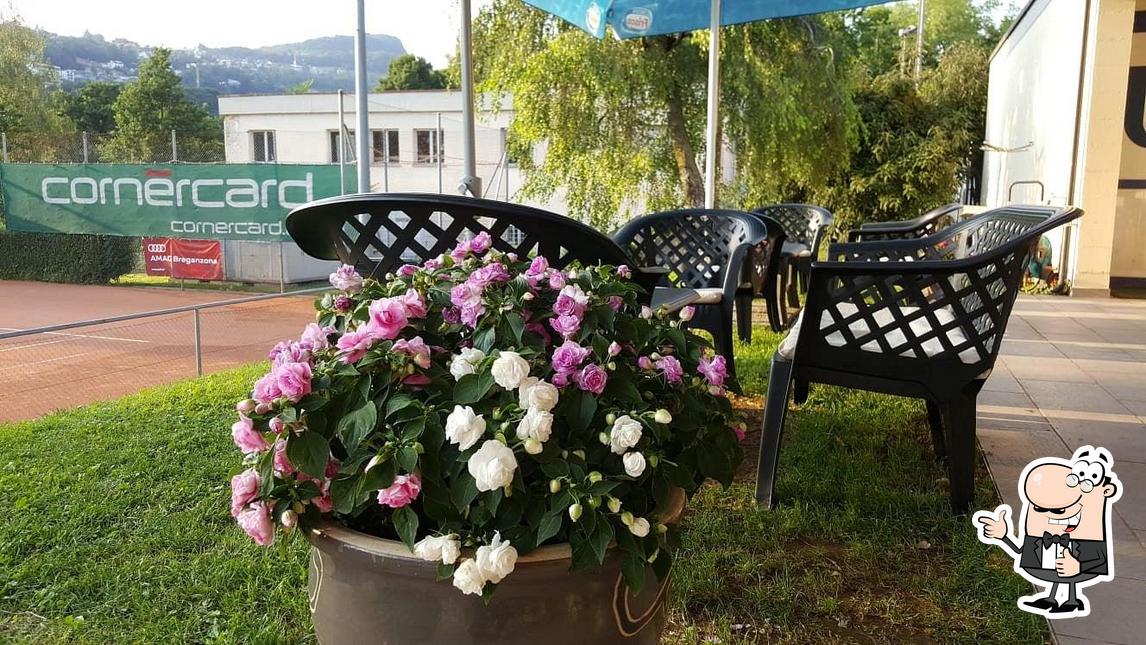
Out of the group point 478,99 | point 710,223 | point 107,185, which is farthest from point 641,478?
point 107,185

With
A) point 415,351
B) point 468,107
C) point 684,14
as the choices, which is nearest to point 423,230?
point 415,351

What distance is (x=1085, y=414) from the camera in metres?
3.53

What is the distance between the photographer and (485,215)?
68.9 inches

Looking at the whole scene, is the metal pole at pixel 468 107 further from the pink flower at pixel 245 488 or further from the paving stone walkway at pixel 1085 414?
the pink flower at pixel 245 488

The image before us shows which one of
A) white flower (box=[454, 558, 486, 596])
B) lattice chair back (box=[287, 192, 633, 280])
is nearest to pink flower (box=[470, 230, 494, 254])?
lattice chair back (box=[287, 192, 633, 280])

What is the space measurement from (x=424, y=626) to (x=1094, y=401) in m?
3.56

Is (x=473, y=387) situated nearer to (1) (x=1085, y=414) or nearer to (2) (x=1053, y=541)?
(2) (x=1053, y=541)

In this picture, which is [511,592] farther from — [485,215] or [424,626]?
[485,215]

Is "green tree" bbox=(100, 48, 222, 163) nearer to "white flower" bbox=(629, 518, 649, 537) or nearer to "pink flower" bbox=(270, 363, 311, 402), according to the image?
"pink flower" bbox=(270, 363, 311, 402)

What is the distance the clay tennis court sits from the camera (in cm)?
692

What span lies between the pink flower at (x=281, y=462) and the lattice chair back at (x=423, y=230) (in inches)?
26.6

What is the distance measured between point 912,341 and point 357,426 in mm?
1701

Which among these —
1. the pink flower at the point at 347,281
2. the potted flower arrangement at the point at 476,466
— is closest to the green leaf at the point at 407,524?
the potted flower arrangement at the point at 476,466

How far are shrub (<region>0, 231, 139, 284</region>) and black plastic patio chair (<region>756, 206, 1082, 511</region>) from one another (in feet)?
45.4
